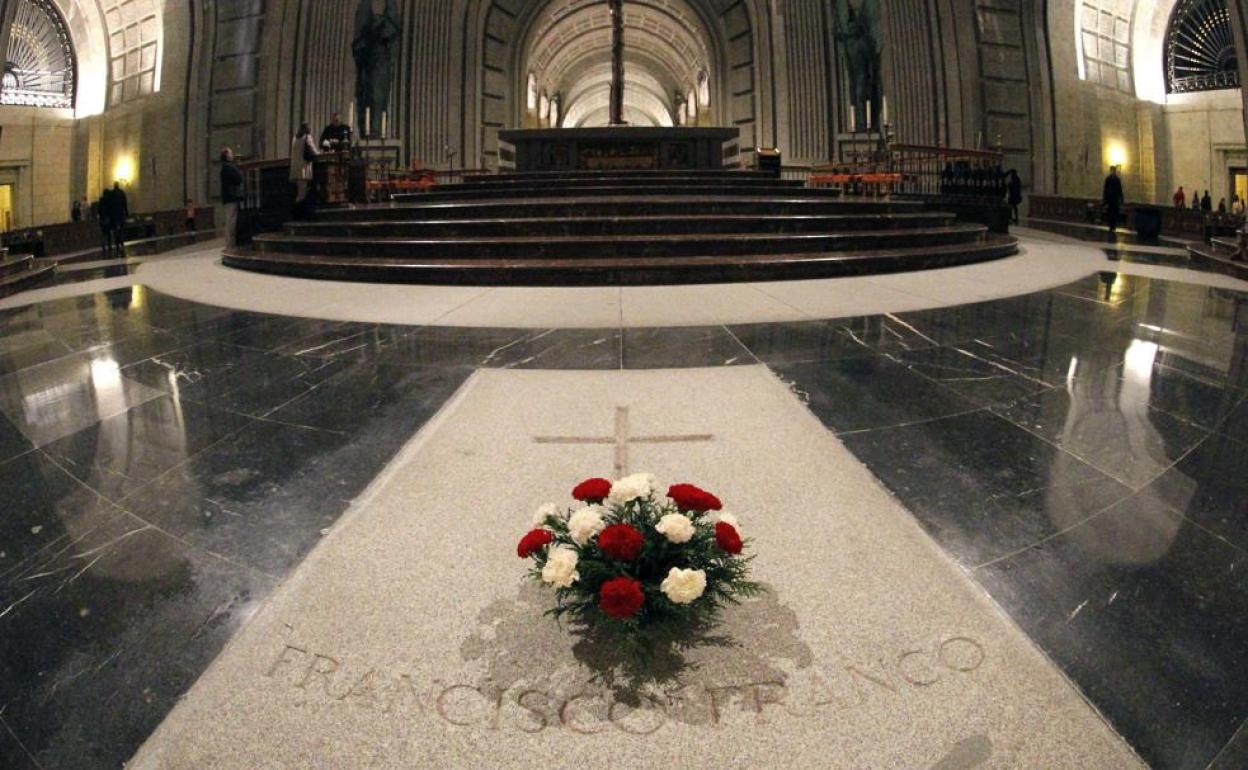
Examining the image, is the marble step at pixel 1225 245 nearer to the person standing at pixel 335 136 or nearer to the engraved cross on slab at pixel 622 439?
the engraved cross on slab at pixel 622 439

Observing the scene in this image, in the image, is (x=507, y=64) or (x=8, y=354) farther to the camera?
(x=507, y=64)

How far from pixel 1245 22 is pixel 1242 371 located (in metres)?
8.48

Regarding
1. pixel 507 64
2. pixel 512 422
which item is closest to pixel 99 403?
pixel 512 422

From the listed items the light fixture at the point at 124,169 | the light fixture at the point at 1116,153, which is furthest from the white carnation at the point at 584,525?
the light fixture at the point at 124,169

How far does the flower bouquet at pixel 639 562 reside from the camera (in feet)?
4.42

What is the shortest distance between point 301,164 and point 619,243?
21.4 feet

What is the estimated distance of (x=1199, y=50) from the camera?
2250 cm

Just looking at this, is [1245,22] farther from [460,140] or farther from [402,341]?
[460,140]

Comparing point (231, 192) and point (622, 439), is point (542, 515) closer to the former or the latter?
point (622, 439)

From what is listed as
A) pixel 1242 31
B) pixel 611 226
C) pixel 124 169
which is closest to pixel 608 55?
pixel 124 169

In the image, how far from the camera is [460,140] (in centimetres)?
2067

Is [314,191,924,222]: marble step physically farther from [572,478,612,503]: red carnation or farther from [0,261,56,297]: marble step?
[572,478,612,503]: red carnation

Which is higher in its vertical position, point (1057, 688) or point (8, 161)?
point (1057, 688)

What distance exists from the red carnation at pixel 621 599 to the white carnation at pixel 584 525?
0.58ft
